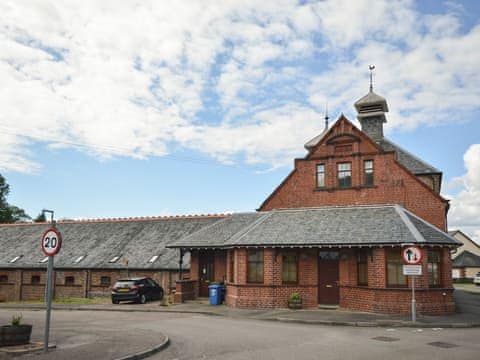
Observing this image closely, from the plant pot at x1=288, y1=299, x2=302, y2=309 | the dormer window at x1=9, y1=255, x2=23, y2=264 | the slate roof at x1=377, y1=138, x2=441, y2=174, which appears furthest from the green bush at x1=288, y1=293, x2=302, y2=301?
the dormer window at x1=9, y1=255, x2=23, y2=264

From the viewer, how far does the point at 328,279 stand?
22047 mm

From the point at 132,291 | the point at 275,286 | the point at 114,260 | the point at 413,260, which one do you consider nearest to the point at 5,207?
the point at 114,260

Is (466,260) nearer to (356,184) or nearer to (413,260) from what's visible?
(356,184)

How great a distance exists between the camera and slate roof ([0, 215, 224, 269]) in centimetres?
3206

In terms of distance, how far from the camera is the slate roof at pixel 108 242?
32062mm

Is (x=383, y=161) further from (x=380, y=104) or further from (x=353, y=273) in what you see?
(x=380, y=104)

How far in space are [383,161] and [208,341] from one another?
50.5 ft

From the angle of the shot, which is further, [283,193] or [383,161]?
[283,193]

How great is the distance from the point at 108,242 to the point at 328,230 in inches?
753

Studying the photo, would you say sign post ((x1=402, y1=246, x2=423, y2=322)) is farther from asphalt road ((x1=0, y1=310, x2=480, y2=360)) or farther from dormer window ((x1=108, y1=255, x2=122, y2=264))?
dormer window ((x1=108, y1=255, x2=122, y2=264))

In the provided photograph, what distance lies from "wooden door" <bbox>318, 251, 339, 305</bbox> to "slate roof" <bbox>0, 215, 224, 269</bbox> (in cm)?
1088

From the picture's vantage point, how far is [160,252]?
31859mm

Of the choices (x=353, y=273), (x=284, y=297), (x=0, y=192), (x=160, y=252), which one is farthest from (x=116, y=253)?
(x=0, y=192)

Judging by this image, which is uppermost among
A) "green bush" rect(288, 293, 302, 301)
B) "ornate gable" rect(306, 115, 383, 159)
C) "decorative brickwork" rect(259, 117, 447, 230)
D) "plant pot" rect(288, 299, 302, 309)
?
"ornate gable" rect(306, 115, 383, 159)
